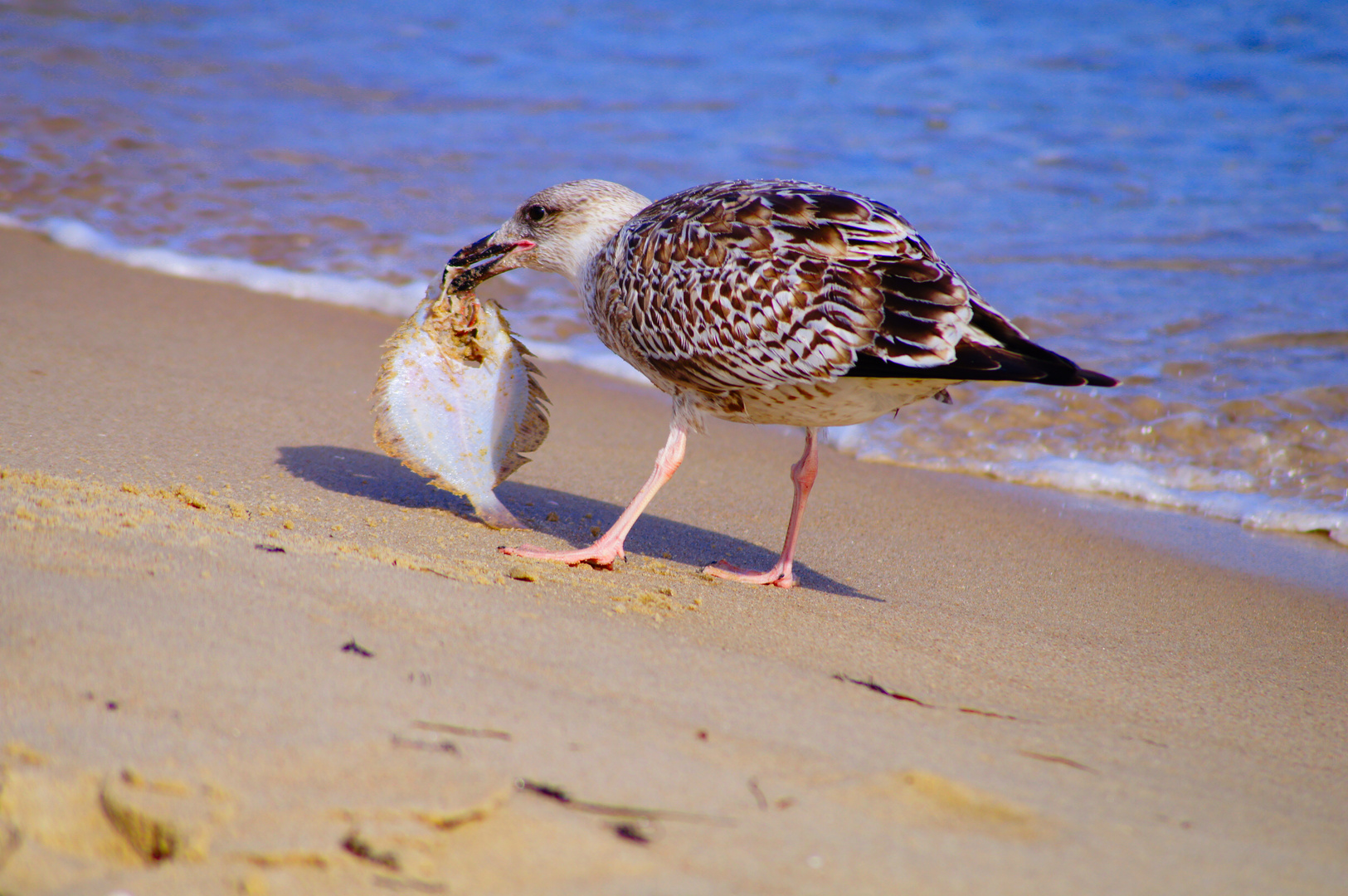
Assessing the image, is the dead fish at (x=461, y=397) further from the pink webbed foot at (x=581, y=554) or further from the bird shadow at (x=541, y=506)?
the pink webbed foot at (x=581, y=554)

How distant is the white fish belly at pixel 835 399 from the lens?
12.2ft

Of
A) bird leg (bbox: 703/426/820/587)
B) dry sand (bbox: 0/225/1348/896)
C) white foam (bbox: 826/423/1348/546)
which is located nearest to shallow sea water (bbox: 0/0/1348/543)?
white foam (bbox: 826/423/1348/546)

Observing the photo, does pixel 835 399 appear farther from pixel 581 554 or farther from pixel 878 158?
pixel 878 158

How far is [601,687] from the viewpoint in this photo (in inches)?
95.7

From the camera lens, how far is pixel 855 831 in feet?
6.23

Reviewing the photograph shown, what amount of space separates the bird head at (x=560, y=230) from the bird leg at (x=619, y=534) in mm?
860

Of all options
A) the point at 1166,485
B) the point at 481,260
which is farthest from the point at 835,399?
the point at 1166,485

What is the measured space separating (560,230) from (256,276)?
13.4 feet

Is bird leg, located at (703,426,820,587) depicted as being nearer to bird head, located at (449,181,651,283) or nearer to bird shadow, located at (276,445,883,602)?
bird shadow, located at (276,445,883,602)

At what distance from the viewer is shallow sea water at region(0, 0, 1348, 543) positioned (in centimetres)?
620

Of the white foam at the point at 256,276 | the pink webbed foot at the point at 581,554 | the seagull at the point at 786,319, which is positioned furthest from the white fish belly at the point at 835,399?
the white foam at the point at 256,276

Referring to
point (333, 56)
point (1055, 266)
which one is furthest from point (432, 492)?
point (333, 56)

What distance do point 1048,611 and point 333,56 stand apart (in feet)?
46.2

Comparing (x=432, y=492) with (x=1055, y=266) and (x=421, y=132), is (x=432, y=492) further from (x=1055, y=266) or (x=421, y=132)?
(x=421, y=132)
